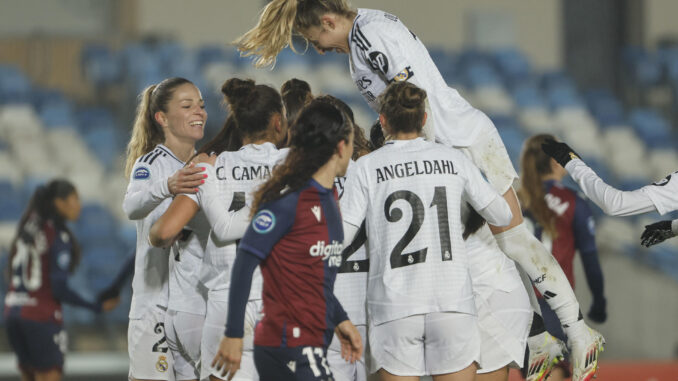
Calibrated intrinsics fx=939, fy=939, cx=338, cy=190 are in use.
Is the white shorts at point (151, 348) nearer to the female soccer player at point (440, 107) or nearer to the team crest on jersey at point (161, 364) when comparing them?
the team crest on jersey at point (161, 364)

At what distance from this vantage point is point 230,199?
380cm

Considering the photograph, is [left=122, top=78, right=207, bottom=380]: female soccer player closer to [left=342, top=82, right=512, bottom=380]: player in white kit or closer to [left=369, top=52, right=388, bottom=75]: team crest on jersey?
[left=369, top=52, right=388, bottom=75]: team crest on jersey

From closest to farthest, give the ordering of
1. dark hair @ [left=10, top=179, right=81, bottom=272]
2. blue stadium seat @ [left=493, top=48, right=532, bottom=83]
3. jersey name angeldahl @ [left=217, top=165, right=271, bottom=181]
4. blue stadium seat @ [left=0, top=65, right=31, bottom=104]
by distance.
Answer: jersey name angeldahl @ [left=217, top=165, right=271, bottom=181], dark hair @ [left=10, top=179, right=81, bottom=272], blue stadium seat @ [left=0, top=65, right=31, bottom=104], blue stadium seat @ [left=493, top=48, right=532, bottom=83]

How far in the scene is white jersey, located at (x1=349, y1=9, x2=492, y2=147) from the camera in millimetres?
4023

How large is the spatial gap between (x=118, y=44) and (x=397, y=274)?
10210 mm

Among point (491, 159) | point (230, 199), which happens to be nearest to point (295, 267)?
point (230, 199)

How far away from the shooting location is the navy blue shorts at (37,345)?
6457 millimetres

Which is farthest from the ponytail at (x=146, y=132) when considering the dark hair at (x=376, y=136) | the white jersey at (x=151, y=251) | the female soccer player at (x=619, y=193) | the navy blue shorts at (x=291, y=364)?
the female soccer player at (x=619, y=193)

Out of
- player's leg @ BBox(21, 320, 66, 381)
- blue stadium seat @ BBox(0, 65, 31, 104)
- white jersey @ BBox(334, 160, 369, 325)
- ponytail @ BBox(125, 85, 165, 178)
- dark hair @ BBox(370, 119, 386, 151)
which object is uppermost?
blue stadium seat @ BBox(0, 65, 31, 104)

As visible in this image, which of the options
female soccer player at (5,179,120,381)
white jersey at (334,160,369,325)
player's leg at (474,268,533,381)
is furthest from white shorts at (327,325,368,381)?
female soccer player at (5,179,120,381)

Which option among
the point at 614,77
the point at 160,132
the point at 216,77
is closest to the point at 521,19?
the point at 614,77

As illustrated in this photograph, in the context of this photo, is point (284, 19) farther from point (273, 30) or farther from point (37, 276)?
point (37, 276)

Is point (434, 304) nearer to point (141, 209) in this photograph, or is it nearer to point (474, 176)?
point (474, 176)

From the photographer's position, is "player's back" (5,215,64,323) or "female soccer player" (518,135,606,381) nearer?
"female soccer player" (518,135,606,381)
